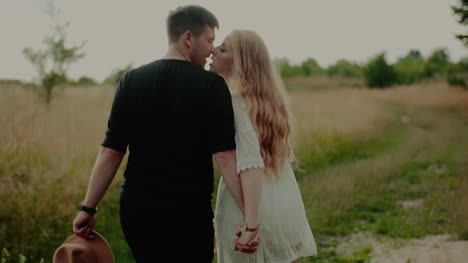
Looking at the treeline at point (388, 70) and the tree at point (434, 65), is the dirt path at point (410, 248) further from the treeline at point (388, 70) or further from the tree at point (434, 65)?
the tree at point (434, 65)

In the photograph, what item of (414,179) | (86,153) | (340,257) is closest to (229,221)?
(340,257)

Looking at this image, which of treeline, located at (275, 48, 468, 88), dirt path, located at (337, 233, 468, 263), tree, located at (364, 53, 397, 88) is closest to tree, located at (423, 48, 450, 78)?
treeline, located at (275, 48, 468, 88)

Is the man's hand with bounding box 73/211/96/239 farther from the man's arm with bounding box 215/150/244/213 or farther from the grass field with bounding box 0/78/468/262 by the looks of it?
the grass field with bounding box 0/78/468/262

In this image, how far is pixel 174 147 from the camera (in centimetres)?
197

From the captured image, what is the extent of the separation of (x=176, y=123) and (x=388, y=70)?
4106cm

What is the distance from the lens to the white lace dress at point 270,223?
2309mm

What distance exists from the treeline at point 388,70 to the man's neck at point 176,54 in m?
23.7

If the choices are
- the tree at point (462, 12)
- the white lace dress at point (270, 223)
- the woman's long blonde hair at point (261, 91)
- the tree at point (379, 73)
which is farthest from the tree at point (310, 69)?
the white lace dress at point (270, 223)

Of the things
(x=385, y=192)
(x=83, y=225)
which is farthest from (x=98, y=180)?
(x=385, y=192)

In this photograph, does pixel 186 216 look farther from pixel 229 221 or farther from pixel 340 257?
pixel 340 257

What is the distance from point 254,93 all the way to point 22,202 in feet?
10.2

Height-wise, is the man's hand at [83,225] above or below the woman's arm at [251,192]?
below

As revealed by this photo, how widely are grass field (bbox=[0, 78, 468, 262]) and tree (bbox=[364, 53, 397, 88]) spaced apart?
2891cm

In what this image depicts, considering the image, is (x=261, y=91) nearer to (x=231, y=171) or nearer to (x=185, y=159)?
(x=231, y=171)
